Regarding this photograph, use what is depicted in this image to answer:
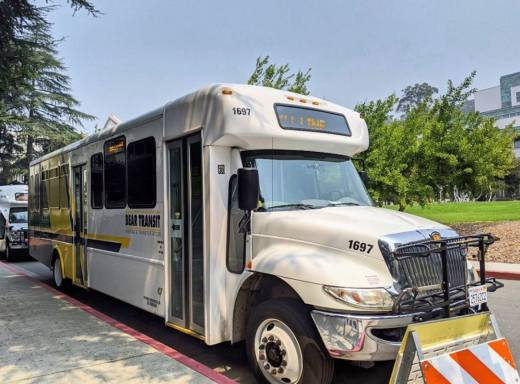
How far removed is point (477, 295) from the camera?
14.3 ft

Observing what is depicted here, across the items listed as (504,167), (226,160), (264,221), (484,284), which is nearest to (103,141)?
(226,160)

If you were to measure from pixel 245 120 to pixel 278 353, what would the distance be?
2301mm

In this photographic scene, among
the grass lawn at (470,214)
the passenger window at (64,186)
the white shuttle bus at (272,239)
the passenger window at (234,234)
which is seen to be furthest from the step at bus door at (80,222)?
the grass lawn at (470,214)

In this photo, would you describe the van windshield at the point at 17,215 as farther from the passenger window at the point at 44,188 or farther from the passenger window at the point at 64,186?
the passenger window at the point at 64,186

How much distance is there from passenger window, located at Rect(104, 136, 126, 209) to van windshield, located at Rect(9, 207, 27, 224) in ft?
38.3

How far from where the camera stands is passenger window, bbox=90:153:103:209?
25.8 feet

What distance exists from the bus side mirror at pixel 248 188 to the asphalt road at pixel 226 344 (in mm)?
1823

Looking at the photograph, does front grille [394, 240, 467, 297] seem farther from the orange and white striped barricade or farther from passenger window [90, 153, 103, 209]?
passenger window [90, 153, 103, 209]

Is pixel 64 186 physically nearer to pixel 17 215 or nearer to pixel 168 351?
pixel 168 351

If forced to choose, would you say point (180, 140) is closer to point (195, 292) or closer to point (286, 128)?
point (286, 128)

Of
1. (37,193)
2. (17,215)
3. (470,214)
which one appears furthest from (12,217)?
(470,214)

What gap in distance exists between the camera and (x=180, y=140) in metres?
5.73

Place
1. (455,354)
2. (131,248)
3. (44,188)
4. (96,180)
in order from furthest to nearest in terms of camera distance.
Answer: (44,188) < (96,180) < (131,248) < (455,354)

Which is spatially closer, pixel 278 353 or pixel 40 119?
pixel 278 353
